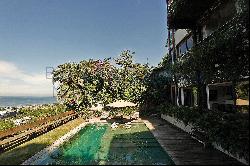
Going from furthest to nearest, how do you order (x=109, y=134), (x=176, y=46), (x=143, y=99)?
(x=143, y=99) → (x=176, y=46) → (x=109, y=134)

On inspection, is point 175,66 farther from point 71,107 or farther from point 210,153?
point 71,107

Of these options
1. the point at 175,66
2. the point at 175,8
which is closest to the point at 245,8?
the point at 175,8

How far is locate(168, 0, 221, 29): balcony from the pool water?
25.9ft

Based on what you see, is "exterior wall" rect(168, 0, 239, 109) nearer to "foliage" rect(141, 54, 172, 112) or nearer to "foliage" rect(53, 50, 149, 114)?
"foliage" rect(141, 54, 172, 112)

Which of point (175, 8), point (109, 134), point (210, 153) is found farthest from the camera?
point (109, 134)

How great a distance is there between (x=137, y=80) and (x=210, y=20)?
19.6m

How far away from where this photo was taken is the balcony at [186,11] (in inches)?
625

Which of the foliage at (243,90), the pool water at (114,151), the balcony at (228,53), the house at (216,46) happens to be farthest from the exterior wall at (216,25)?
the pool water at (114,151)

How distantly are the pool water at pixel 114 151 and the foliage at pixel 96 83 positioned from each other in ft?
46.4

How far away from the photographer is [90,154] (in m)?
14.8

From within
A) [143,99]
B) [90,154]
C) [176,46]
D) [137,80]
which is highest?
[176,46]

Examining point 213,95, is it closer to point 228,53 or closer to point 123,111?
point 228,53

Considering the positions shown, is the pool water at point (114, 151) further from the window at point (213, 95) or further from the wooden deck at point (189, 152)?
the window at point (213, 95)

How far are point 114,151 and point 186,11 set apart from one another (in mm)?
9256
